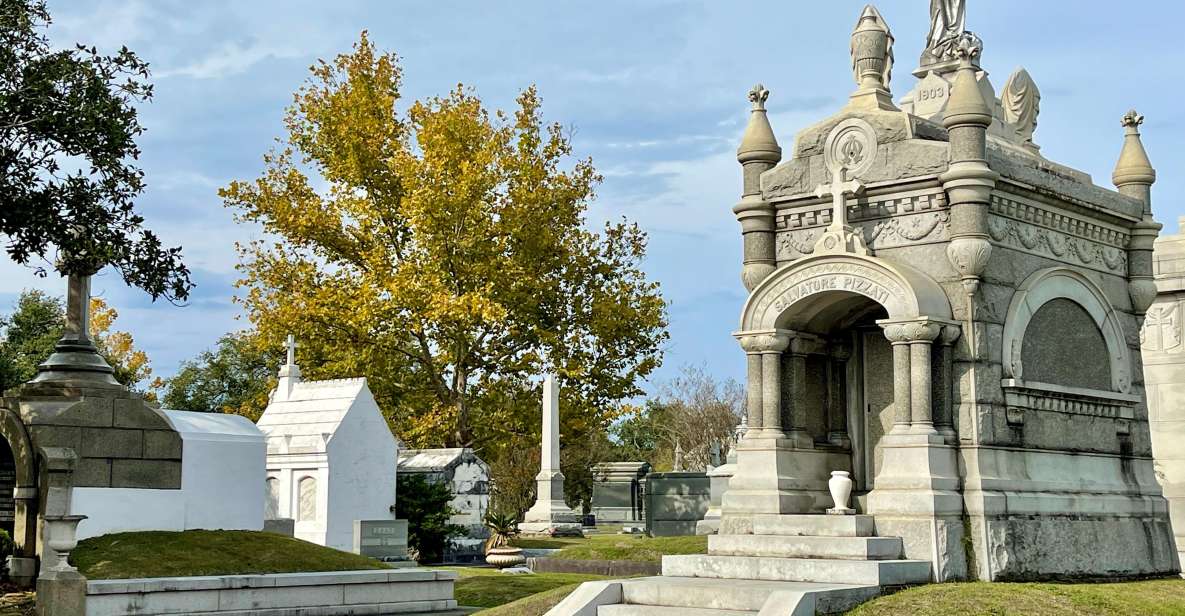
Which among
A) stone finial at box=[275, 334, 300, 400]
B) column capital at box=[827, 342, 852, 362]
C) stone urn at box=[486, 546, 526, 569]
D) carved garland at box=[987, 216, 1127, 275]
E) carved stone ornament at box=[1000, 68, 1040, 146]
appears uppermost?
carved stone ornament at box=[1000, 68, 1040, 146]

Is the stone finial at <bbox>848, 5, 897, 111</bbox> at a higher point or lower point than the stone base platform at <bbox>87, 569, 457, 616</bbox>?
higher

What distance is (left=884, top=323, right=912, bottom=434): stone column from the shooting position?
13.4 metres

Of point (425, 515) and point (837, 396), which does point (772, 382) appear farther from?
point (425, 515)

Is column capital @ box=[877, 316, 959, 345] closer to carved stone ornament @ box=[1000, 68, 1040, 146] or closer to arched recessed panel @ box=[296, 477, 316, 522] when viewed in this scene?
carved stone ornament @ box=[1000, 68, 1040, 146]

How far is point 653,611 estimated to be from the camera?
39.1ft

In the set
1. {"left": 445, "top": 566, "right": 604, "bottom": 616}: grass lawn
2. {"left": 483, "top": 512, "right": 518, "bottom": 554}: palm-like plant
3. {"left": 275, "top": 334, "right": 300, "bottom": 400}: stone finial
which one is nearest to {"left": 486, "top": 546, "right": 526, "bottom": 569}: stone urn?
{"left": 483, "top": 512, "right": 518, "bottom": 554}: palm-like plant

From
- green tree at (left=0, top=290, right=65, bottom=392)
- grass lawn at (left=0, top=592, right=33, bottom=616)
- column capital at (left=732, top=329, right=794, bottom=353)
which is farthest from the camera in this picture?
green tree at (left=0, top=290, right=65, bottom=392)

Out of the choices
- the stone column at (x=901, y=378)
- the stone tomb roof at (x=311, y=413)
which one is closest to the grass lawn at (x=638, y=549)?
the stone tomb roof at (x=311, y=413)

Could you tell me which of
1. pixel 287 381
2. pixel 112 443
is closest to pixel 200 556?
pixel 112 443

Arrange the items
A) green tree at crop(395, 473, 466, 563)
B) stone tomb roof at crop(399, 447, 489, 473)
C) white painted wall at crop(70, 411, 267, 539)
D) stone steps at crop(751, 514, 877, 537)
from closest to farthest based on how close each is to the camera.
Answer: stone steps at crop(751, 514, 877, 537)
white painted wall at crop(70, 411, 267, 539)
green tree at crop(395, 473, 466, 563)
stone tomb roof at crop(399, 447, 489, 473)

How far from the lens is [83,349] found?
16.4 metres

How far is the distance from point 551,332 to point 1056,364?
63.0 feet

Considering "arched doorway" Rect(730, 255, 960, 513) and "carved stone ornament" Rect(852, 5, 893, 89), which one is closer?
"arched doorway" Rect(730, 255, 960, 513)

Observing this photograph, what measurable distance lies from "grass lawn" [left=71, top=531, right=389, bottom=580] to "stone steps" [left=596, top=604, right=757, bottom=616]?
191 inches
